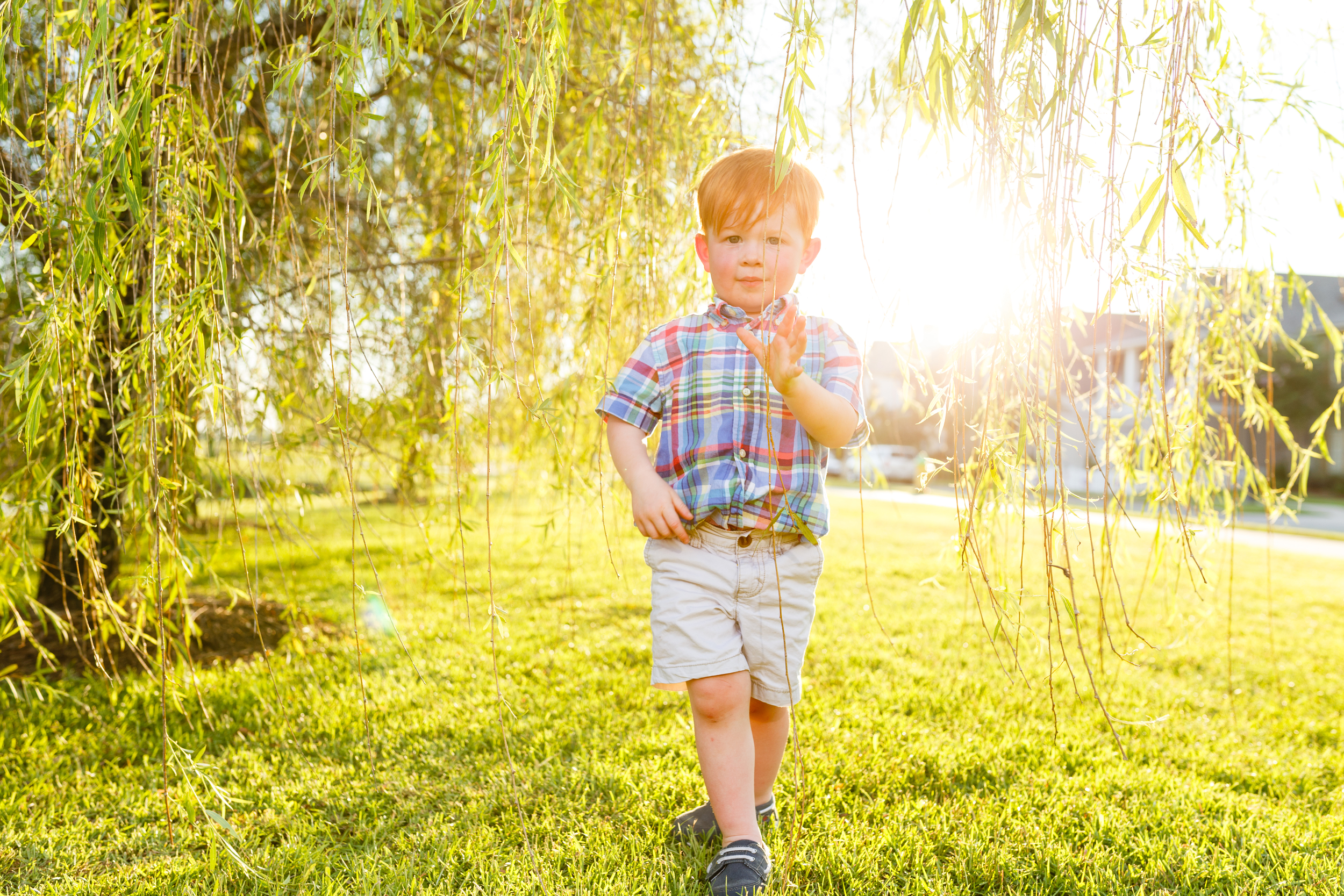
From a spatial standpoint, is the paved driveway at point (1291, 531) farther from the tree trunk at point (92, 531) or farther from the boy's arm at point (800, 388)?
the tree trunk at point (92, 531)

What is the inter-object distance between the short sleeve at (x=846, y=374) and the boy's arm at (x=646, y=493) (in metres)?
0.13

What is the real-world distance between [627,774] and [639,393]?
0.95m

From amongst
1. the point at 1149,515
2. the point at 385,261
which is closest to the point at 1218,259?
the point at 1149,515

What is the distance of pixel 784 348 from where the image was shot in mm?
1439

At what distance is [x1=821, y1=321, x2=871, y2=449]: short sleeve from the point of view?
1.64m

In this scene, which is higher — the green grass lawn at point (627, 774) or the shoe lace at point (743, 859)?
the shoe lace at point (743, 859)

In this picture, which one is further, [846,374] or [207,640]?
[207,640]

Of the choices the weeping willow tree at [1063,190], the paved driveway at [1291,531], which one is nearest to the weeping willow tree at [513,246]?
the weeping willow tree at [1063,190]

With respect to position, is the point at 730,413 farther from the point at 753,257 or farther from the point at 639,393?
the point at 753,257

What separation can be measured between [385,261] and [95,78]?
1067 mm

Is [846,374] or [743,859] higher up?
[846,374]

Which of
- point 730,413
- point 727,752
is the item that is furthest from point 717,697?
point 730,413

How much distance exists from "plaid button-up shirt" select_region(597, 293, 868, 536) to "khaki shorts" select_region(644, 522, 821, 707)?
58 mm

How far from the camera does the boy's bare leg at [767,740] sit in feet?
5.85
